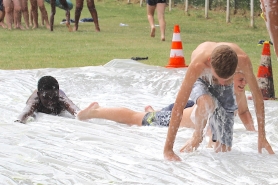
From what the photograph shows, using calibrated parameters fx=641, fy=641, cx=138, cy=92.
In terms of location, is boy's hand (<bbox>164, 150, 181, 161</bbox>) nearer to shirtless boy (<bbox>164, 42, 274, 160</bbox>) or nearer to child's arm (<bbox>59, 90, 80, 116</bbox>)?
shirtless boy (<bbox>164, 42, 274, 160</bbox>)

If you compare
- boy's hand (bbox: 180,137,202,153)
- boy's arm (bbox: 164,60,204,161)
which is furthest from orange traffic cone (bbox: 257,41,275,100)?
boy's arm (bbox: 164,60,204,161)

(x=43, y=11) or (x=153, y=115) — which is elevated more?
(x=43, y=11)

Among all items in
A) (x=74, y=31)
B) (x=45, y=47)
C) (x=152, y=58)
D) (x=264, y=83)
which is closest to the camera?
(x=264, y=83)

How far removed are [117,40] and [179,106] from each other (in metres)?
10.5

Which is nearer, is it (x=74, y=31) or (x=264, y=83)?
(x=264, y=83)

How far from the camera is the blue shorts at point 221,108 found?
15.9ft

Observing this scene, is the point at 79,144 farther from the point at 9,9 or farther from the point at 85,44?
the point at 9,9

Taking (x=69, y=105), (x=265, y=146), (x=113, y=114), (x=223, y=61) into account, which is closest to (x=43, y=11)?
(x=69, y=105)

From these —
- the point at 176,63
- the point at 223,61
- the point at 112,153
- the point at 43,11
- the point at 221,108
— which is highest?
the point at 223,61

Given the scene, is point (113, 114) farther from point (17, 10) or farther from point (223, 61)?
point (17, 10)

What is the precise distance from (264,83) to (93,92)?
2.04 m

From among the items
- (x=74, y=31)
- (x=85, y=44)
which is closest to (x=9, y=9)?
(x=74, y=31)

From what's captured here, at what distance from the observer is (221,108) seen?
488 cm

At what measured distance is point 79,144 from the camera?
5094 millimetres
